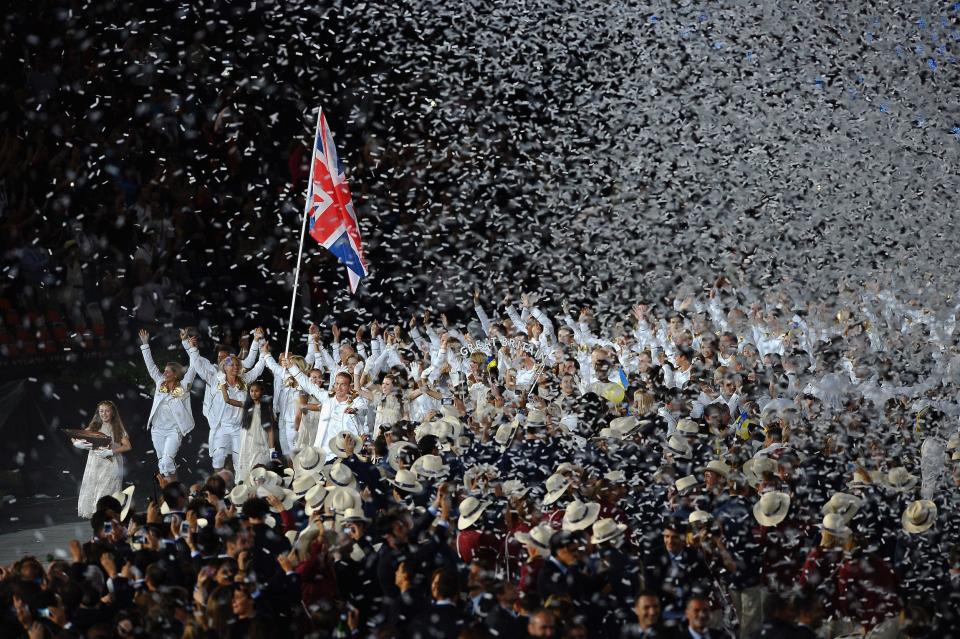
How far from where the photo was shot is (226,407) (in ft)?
Result: 40.7

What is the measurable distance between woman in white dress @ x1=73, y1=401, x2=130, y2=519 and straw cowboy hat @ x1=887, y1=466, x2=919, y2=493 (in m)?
6.75

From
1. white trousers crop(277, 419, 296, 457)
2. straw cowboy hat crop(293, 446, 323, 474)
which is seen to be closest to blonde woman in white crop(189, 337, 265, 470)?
white trousers crop(277, 419, 296, 457)

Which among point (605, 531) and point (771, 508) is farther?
point (771, 508)

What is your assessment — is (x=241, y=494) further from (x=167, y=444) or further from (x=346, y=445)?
(x=167, y=444)

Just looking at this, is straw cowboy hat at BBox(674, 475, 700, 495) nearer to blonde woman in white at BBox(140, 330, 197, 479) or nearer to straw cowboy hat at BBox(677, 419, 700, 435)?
straw cowboy hat at BBox(677, 419, 700, 435)

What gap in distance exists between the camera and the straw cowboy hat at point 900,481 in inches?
293

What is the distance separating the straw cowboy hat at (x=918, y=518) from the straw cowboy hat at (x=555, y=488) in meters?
1.93

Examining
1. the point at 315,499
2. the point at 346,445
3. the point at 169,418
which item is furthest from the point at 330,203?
the point at 315,499

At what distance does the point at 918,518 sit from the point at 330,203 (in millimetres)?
8219

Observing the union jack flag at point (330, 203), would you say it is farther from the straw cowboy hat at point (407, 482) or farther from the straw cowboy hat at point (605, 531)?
the straw cowboy hat at point (605, 531)

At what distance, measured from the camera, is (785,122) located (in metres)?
26.4

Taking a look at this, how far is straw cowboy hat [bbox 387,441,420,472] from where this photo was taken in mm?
8516

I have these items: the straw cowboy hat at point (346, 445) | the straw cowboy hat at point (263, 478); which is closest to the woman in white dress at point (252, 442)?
the straw cowboy hat at point (346, 445)

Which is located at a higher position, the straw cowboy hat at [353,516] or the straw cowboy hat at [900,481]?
the straw cowboy hat at [353,516]
